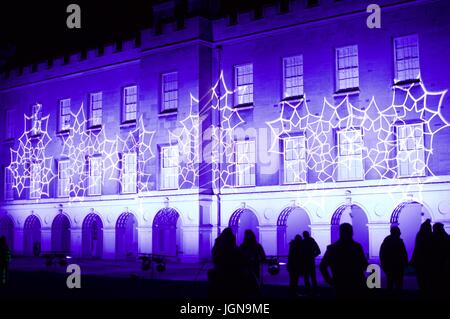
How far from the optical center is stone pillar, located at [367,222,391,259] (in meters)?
26.5

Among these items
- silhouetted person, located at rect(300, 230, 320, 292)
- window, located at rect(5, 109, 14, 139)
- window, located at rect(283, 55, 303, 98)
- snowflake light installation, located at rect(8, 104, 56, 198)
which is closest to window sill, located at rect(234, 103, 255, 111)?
window, located at rect(283, 55, 303, 98)

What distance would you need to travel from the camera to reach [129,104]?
35.1 metres

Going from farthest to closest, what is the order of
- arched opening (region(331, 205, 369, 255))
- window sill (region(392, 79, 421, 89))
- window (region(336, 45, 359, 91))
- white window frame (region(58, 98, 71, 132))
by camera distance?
1. white window frame (region(58, 98, 71, 132))
2. arched opening (region(331, 205, 369, 255))
3. window (region(336, 45, 359, 91))
4. window sill (region(392, 79, 421, 89))

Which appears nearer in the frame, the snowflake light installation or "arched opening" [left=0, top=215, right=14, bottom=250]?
the snowflake light installation

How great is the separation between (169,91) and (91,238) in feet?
33.2

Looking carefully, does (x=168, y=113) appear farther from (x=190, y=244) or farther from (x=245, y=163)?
(x=190, y=244)

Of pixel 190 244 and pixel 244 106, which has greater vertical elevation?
pixel 244 106

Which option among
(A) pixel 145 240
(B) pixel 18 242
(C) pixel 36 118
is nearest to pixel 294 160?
(A) pixel 145 240

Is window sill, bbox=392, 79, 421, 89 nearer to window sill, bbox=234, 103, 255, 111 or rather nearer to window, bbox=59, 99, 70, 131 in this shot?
window sill, bbox=234, 103, 255, 111

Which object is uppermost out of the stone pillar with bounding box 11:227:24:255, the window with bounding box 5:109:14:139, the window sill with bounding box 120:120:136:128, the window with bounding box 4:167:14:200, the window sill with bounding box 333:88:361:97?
the window with bounding box 5:109:14:139

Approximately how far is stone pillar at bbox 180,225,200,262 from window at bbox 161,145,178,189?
232 centimetres

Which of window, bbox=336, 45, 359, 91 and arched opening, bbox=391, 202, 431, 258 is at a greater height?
window, bbox=336, 45, 359, 91
